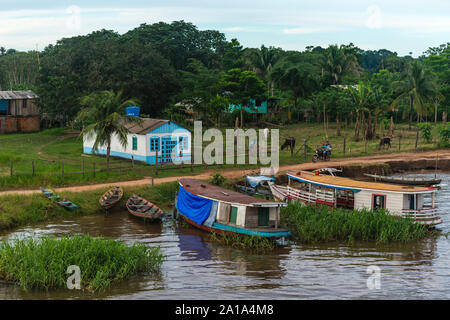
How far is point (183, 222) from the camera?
94.7ft

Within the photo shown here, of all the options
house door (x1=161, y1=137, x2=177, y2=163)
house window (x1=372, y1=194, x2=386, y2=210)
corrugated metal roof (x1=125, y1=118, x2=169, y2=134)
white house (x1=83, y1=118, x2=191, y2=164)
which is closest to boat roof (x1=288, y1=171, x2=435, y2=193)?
house window (x1=372, y1=194, x2=386, y2=210)

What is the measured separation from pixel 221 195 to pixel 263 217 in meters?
3.11

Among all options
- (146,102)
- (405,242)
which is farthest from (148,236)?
(146,102)

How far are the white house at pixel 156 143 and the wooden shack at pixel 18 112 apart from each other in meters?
24.4

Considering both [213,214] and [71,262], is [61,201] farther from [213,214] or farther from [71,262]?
[71,262]

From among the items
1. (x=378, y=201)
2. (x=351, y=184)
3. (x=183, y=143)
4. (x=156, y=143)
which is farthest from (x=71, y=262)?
(x=183, y=143)

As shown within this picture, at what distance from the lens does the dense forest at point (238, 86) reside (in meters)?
55.1

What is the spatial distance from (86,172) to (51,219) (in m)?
5.91

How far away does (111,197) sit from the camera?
3086 centimetres

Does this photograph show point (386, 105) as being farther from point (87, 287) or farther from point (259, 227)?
point (87, 287)

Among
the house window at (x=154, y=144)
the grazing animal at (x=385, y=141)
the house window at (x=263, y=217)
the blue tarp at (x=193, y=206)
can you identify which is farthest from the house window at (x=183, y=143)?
the grazing animal at (x=385, y=141)

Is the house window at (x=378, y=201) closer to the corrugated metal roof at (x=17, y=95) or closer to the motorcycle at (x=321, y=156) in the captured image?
the motorcycle at (x=321, y=156)
